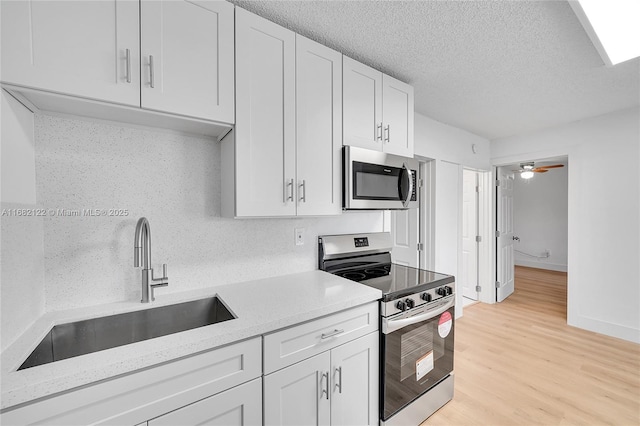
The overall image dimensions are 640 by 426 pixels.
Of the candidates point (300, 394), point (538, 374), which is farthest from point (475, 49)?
point (538, 374)

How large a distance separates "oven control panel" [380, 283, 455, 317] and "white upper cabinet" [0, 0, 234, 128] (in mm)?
1355

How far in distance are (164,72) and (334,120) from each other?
0.96 m

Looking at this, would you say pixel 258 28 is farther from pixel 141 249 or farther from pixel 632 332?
pixel 632 332

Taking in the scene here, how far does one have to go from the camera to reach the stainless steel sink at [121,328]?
1.14 m

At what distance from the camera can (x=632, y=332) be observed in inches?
114

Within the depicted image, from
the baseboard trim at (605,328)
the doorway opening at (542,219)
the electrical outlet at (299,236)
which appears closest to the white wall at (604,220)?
the baseboard trim at (605,328)

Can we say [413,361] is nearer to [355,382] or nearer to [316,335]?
[355,382]

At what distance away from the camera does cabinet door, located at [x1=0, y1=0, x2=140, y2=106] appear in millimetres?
939

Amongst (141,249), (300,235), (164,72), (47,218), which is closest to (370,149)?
(300,235)

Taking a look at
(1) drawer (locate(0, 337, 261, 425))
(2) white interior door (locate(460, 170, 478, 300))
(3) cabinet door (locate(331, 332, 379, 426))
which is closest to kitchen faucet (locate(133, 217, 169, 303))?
(1) drawer (locate(0, 337, 261, 425))

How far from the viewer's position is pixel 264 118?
1.48 metres

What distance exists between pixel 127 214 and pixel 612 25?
2.82m

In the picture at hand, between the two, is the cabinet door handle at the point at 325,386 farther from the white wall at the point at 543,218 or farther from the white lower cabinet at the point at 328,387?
the white wall at the point at 543,218

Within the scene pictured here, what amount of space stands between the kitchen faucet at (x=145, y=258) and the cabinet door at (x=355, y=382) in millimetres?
959
